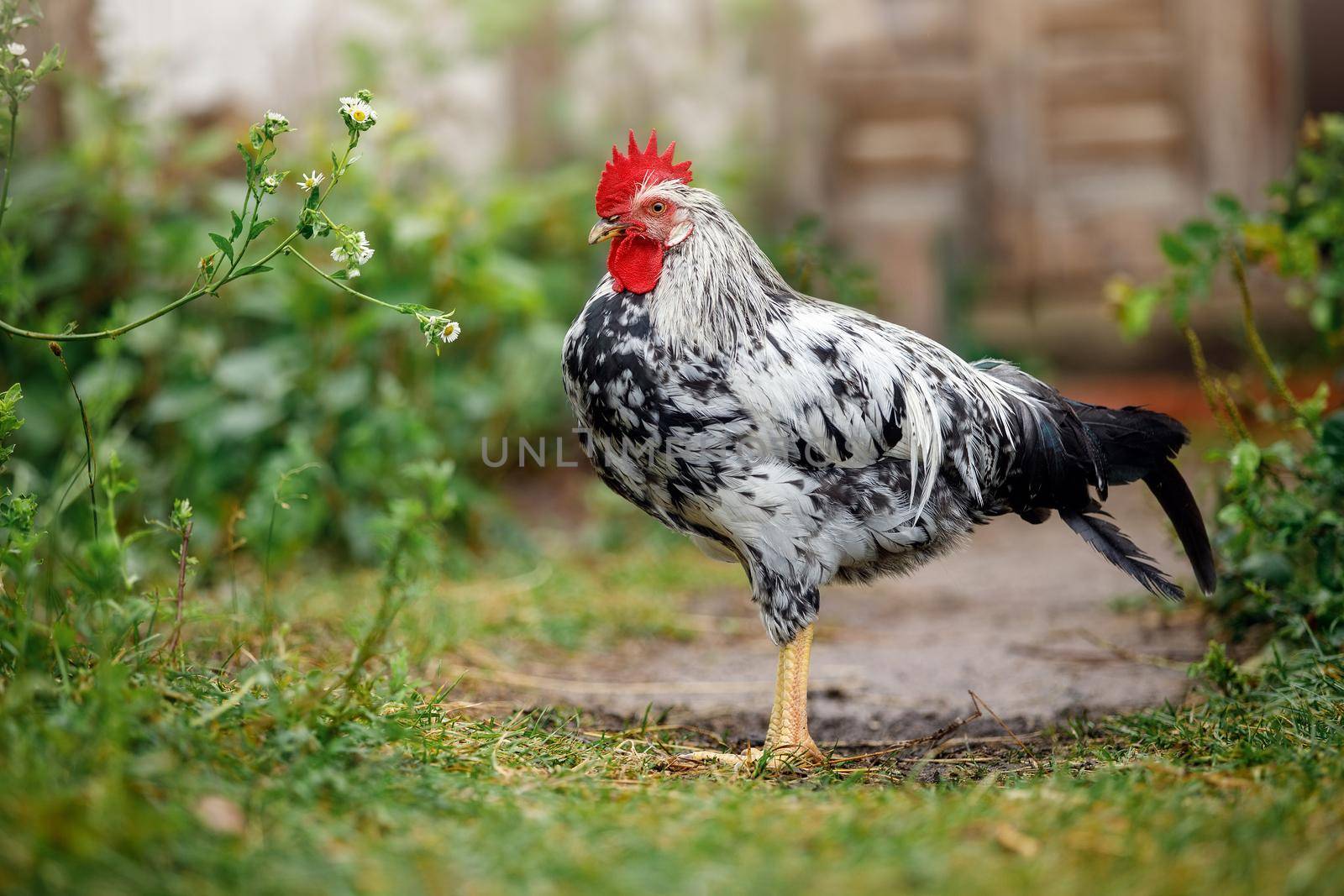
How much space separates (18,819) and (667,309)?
5.67 feet

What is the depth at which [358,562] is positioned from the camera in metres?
4.69

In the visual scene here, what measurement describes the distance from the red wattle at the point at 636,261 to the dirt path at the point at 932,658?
1.21m

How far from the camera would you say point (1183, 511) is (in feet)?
9.78

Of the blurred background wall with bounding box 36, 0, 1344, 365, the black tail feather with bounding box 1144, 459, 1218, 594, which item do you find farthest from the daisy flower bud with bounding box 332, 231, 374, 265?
the blurred background wall with bounding box 36, 0, 1344, 365

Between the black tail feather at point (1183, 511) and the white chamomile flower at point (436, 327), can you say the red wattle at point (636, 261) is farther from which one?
the black tail feather at point (1183, 511)

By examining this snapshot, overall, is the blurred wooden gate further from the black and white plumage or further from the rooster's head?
the rooster's head

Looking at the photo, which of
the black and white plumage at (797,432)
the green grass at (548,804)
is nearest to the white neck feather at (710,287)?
the black and white plumage at (797,432)

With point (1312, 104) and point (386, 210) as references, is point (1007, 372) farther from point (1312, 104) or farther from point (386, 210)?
point (1312, 104)

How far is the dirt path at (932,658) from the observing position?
3.16 metres

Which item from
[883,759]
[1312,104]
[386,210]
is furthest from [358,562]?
[1312,104]

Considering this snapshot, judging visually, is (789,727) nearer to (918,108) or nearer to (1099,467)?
(1099,467)

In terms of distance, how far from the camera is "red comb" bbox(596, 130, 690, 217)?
9.31 feet

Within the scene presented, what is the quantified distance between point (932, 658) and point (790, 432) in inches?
59.5

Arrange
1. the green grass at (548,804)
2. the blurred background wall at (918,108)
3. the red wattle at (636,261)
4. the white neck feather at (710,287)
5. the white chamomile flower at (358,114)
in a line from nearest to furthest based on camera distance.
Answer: the green grass at (548,804)
the white chamomile flower at (358,114)
the white neck feather at (710,287)
the red wattle at (636,261)
the blurred background wall at (918,108)
